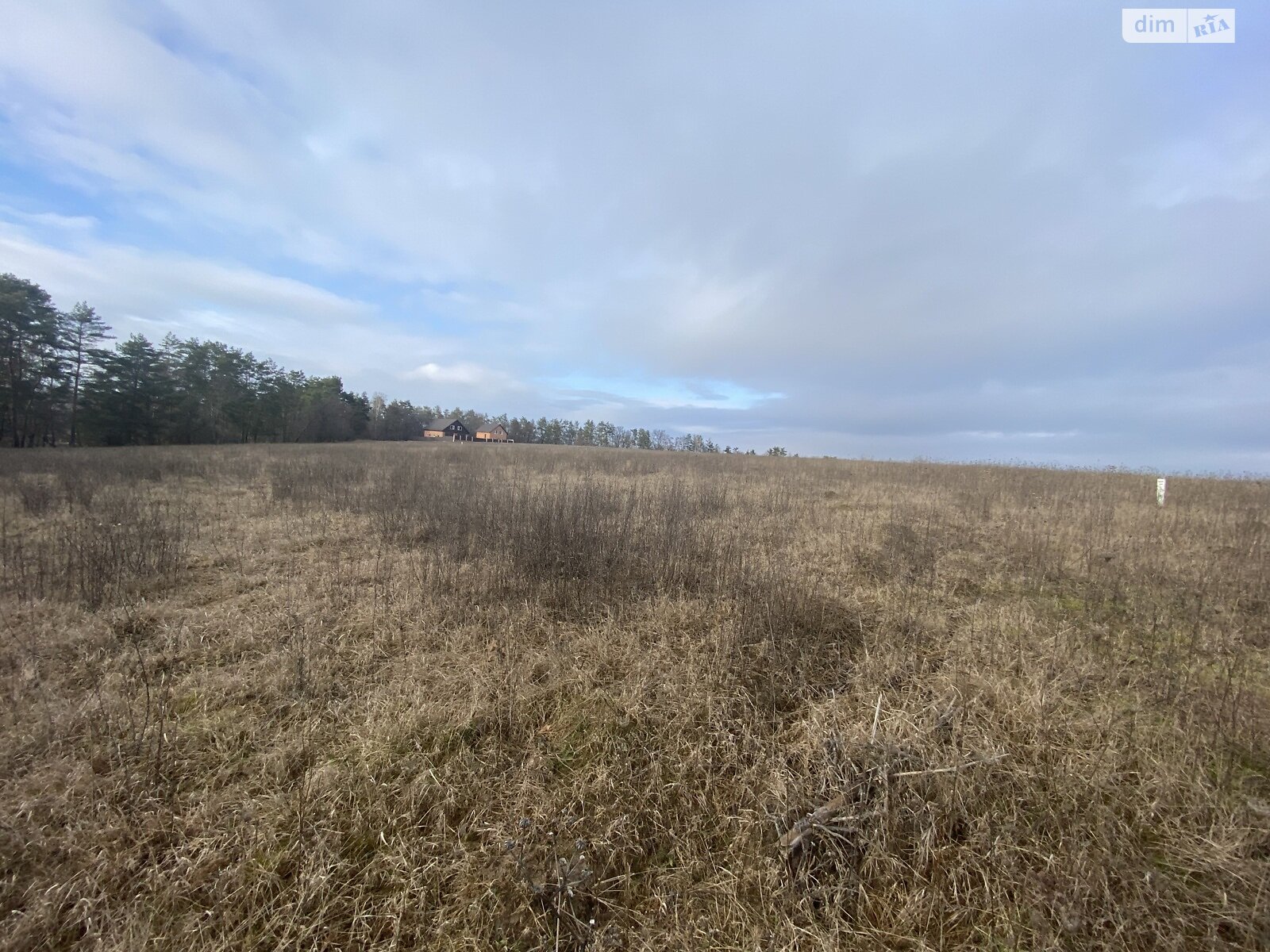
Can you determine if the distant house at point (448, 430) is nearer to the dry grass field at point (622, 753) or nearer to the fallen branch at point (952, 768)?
the dry grass field at point (622, 753)

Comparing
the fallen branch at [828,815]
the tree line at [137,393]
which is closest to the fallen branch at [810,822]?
the fallen branch at [828,815]

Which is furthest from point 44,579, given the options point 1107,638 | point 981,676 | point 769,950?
point 1107,638

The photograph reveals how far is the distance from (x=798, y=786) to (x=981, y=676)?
1.88 metres

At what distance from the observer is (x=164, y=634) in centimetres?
379

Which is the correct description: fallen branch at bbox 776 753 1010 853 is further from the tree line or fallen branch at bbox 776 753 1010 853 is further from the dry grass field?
the tree line

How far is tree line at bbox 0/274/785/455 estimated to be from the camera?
22.9 m

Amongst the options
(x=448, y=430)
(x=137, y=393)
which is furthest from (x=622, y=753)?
(x=448, y=430)

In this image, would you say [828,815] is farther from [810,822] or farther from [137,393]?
[137,393]

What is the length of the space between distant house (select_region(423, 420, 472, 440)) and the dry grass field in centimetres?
6691

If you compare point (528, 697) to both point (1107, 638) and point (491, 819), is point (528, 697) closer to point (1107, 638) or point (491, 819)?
point (491, 819)

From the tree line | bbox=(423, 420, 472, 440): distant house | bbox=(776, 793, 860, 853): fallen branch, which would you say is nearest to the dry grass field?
bbox=(776, 793, 860, 853): fallen branch

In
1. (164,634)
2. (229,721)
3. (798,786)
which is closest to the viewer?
(798,786)

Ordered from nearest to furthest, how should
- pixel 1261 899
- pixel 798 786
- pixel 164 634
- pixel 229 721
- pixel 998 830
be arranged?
pixel 1261 899 → pixel 998 830 → pixel 798 786 → pixel 229 721 → pixel 164 634

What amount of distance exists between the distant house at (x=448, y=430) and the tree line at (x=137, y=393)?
64.7ft
